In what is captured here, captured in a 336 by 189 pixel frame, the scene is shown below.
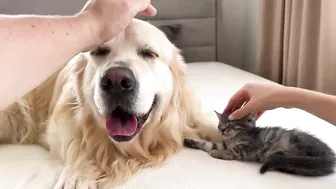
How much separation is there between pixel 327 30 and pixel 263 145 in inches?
47.1

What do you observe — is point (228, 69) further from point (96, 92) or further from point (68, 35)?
point (68, 35)

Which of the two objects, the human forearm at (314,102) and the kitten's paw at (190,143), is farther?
the kitten's paw at (190,143)

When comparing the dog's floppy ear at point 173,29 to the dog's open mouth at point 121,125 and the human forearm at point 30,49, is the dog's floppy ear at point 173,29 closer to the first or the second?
the dog's open mouth at point 121,125

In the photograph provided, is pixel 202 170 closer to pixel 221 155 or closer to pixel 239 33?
pixel 221 155

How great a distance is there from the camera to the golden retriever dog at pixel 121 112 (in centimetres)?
136

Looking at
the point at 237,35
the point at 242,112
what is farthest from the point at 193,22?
the point at 242,112

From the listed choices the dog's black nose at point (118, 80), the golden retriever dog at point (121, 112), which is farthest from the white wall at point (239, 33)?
the dog's black nose at point (118, 80)

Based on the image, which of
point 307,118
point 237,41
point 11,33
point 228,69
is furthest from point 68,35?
point 237,41

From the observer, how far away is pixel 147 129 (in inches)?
59.7

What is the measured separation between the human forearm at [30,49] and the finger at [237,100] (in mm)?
672

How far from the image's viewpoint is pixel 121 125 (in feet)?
4.62

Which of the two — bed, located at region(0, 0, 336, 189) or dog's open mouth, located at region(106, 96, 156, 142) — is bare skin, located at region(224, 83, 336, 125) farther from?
dog's open mouth, located at region(106, 96, 156, 142)

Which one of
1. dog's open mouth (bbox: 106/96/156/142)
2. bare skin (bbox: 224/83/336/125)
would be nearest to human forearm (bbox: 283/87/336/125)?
bare skin (bbox: 224/83/336/125)

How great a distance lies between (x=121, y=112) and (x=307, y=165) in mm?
537
